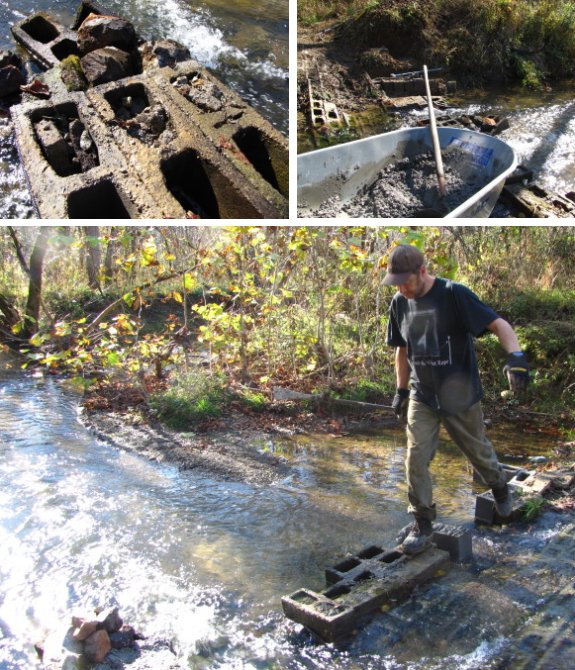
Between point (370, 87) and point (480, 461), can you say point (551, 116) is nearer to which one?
point (370, 87)

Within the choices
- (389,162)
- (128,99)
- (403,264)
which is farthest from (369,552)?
(128,99)

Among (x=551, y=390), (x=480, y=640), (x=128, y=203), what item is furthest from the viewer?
(x=551, y=390)

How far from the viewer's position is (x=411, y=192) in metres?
4.84

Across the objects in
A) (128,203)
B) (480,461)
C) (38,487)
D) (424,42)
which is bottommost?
(38,487)

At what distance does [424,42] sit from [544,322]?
117 inches

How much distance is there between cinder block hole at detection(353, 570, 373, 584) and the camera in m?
3.23

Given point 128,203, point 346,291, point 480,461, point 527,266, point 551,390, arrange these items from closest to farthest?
point 480,461 < point 128,203 < point 346,291 < point 551,390 < point 527,266

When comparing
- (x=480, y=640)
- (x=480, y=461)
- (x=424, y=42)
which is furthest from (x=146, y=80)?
(x=480, y=640)

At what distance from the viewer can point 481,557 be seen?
3.53 metres

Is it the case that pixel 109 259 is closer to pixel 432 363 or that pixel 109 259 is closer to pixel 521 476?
pixel 521 476

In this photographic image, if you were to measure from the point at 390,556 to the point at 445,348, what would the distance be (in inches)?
A: 43.3

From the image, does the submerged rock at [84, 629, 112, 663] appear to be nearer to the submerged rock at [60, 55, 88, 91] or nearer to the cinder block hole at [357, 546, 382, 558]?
the cinder block hole at [357, 546, 382, 558]

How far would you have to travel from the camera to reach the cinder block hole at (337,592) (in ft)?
A: 10.2

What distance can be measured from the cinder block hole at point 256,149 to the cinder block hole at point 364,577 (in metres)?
3.75
